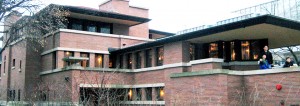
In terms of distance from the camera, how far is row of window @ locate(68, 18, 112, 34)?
113ft

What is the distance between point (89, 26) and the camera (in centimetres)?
3519

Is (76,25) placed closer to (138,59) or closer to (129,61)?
(129,61)

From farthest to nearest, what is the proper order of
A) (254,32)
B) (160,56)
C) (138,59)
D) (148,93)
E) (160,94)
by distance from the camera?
(138,59), (148,93), (160,56), (160,94), (254,32)

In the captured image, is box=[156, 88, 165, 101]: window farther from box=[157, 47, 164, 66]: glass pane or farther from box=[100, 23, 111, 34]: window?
box=[100, 23, 111, 34]: window

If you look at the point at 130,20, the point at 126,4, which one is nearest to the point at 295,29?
the point at 130,20

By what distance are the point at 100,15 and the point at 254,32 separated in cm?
1487

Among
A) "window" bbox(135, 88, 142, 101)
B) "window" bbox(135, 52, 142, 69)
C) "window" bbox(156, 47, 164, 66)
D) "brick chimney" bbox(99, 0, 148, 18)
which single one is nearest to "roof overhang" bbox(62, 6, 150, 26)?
"brick chimney" bbox(99, 0, 148, 18)

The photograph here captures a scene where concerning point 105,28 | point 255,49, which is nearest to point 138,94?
point 105,28

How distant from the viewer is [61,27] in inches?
1278

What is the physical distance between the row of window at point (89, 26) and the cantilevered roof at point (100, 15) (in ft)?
1.64

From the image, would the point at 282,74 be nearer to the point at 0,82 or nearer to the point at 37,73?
the point at 37,73

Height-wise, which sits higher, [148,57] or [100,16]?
[100,16]

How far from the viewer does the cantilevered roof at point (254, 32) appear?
21.0 metres

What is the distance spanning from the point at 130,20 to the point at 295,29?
17.2 m
